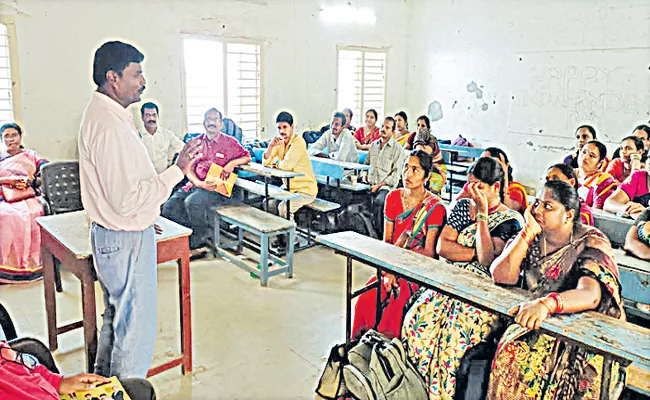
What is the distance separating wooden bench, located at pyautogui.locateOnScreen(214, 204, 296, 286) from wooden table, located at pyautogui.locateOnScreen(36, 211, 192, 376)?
54.3 inches

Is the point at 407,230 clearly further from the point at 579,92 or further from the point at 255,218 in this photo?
the point at 579,92

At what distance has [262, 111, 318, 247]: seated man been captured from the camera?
200 inches

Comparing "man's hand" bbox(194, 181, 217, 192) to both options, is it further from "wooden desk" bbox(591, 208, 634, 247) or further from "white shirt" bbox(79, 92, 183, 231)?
"wooden desk" bbox(591, 208, 634, 247)

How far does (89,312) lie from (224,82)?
505 cm

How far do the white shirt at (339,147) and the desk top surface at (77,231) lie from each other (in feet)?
Result: 11.4

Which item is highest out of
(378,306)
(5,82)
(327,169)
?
(5,82)

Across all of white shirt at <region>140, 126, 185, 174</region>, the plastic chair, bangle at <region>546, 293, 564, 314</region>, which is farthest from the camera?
white shirt at <region>140, 126, 185, 174</region>

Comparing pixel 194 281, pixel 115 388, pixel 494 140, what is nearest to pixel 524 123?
pixel 494 140

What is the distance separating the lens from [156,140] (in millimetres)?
5270

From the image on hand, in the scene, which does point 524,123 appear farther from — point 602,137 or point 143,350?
point 143,350

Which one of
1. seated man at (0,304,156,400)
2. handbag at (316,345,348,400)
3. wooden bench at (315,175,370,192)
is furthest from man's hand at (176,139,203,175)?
wooden bench at (315,175,370,192)

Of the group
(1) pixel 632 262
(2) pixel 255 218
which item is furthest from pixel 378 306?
(2) pixel 255 218

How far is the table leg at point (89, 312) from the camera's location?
245 cm

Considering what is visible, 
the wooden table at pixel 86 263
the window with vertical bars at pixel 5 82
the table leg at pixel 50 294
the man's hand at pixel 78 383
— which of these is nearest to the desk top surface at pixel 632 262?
the wooden table at pixel 86 263
